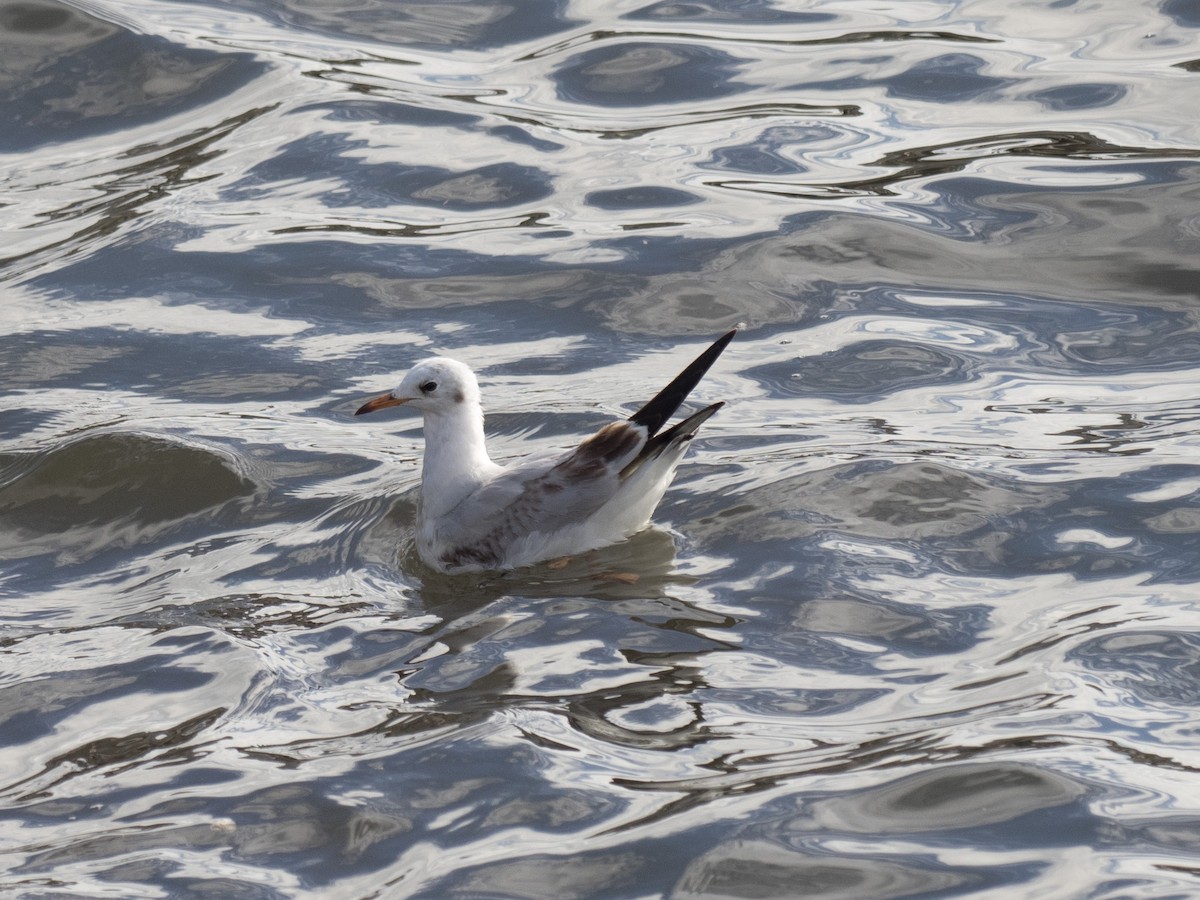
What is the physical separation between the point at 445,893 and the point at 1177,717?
2.68 meters

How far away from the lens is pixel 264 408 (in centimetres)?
970

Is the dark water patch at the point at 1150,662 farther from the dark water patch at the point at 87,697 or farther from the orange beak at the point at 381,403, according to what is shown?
the orange beak at the point at 381,403

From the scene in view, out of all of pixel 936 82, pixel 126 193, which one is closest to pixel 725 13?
pixel 936 82

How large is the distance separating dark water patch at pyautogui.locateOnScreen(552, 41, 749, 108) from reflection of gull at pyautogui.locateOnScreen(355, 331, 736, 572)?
6.39 meters

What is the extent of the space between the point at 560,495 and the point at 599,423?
1289 mm

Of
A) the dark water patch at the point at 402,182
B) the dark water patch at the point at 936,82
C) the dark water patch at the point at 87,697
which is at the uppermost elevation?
the dark water patch at the point at 936,82

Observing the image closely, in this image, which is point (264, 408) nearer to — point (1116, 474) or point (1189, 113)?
point (1116, 474)

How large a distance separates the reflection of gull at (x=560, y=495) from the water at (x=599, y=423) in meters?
0.21

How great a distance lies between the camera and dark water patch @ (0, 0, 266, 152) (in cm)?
1418

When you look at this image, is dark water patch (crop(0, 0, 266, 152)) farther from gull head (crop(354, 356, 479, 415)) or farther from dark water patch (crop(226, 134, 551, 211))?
gull head (crop(354, 356, 479, 415))

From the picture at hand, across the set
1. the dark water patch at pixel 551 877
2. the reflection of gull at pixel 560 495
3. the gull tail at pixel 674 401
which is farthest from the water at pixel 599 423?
the gull tail at pixel 674 401

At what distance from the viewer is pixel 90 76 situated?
14555mm

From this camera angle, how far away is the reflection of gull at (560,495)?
7.96 metres

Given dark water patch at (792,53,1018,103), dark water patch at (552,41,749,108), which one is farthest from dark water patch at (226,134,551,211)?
dark water patch at (792,53,1018,103)
